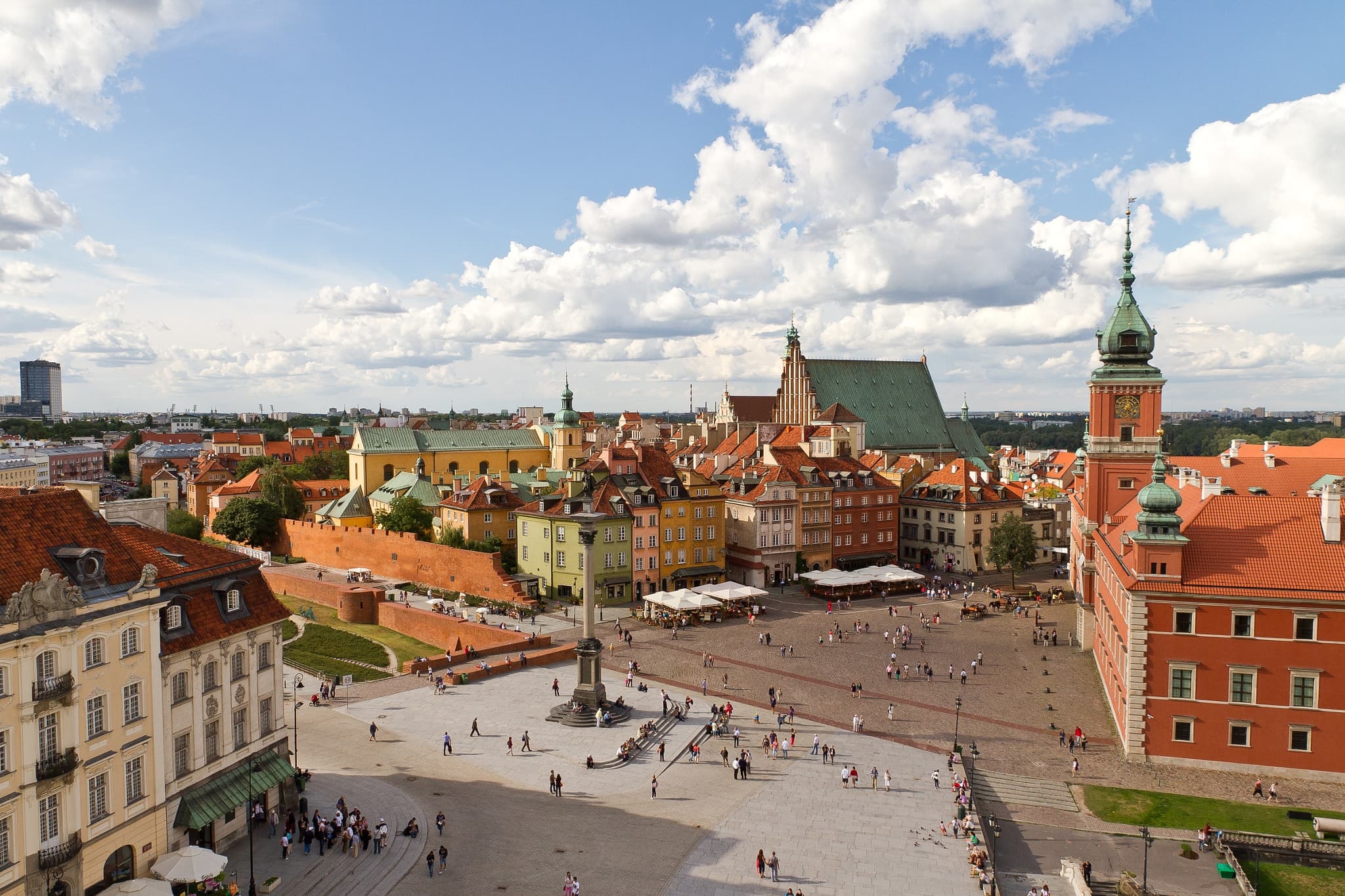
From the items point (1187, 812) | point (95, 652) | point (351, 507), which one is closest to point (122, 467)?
point (351, 507)

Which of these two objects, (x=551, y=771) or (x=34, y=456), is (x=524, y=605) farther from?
(x=34, y=456)

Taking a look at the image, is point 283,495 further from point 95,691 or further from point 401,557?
point 95,691

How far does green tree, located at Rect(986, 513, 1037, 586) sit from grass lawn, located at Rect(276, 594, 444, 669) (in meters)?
44.7

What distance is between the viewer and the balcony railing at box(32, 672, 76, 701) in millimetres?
23688

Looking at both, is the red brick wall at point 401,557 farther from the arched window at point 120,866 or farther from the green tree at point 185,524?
the arched window at point 120,866

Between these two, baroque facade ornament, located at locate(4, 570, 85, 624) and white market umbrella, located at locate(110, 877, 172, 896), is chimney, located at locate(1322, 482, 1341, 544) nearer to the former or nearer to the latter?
white market umbrella, located at locate(110, 877, 172, 896)

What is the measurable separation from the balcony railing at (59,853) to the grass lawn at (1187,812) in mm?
32822

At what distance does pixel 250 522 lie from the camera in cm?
9194

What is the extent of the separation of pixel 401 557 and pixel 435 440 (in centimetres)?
3884

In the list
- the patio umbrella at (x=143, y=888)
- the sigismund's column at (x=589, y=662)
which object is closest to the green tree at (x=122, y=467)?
the sigismund's column at (x=589, y=662)

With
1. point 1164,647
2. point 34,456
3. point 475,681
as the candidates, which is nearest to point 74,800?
point 475,681

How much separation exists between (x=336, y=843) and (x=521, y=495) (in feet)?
173

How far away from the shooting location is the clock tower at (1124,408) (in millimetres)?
61594

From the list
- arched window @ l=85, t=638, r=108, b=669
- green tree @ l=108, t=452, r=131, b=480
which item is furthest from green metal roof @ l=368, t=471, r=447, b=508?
green tree @ l=108, t=452, r=131, b=480
